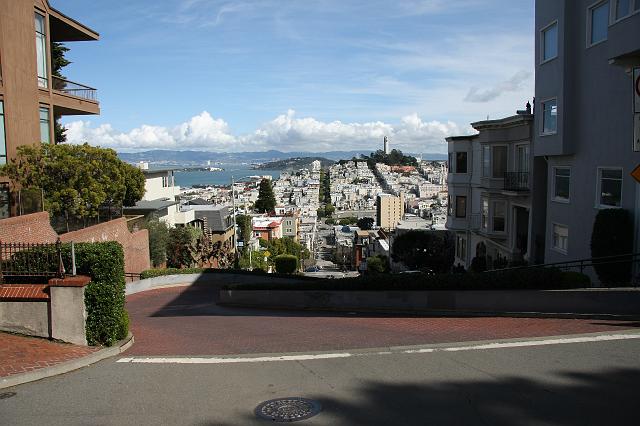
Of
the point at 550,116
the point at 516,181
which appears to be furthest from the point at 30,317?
the point at 516,181

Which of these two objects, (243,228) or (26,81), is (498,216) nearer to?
(26,81)

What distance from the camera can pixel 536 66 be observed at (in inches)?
862

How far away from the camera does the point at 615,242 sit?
15.5 m

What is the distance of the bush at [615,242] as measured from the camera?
15398mm

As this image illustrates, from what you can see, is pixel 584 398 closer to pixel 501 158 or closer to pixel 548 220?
pixel 548 220

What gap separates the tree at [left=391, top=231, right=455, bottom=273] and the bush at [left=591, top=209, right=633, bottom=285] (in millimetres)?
21784

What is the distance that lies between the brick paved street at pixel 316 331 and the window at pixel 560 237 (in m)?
9.96

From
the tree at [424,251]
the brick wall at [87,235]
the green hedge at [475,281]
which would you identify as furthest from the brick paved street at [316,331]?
the tree at [424,251]

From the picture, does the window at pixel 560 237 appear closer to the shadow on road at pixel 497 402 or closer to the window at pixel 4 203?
the shadow on road at pixel 497 402

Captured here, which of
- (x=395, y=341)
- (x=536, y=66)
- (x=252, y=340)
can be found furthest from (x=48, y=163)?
(x=536, y=66)

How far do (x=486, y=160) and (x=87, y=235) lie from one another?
19.0 metres

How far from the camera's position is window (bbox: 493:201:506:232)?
90.0 ft

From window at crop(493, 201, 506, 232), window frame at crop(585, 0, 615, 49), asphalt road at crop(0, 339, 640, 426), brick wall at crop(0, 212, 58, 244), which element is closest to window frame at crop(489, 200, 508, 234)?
window at crop(493, 201, 506, 232)

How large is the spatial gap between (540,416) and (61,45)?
124ft
